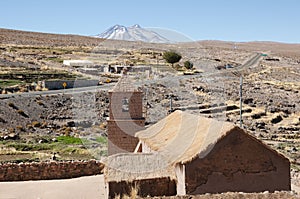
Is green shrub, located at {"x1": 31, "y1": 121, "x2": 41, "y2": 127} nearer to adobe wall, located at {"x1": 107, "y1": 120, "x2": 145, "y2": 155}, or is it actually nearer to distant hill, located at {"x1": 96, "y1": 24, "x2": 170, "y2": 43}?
distant hill, located at {"x1": 96, "y1": 24, "x2": 170, "y2": 43}

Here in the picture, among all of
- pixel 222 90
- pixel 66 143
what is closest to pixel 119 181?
pixel 66 143

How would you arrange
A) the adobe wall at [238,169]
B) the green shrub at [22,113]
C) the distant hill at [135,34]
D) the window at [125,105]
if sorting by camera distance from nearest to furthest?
the adobe wall at [238,169], the window at [125,105], the distant hill at [135,34], the green shrub at [22,113]

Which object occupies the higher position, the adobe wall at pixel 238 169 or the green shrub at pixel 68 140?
the adobe wall at pixel 238 169

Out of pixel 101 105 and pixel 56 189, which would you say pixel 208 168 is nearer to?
pixel 56 189

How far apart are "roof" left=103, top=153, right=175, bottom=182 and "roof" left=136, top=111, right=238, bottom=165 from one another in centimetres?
24

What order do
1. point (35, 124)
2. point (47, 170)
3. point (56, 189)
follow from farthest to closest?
1. point (35, 124)
2. point (47, 170)
3. point (56, 189)

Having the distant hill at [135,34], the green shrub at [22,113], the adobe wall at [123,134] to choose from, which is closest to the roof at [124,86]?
the adobe wall at [123,134]

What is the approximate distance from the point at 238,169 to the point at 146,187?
7.52ft

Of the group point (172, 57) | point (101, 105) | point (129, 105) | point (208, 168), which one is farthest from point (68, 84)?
point (208, 168)

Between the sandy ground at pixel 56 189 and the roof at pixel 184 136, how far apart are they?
1.99 m

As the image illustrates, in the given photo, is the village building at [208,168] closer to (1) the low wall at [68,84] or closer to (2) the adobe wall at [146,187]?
(2) the adobe wall at [146,187]

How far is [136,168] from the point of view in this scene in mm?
10906

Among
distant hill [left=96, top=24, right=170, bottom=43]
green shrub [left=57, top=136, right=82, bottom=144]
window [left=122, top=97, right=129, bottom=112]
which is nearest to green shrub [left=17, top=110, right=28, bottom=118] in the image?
green shrub [left=57, top=136, right=82, bottom=144]

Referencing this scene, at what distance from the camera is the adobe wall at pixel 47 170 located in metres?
13.6
